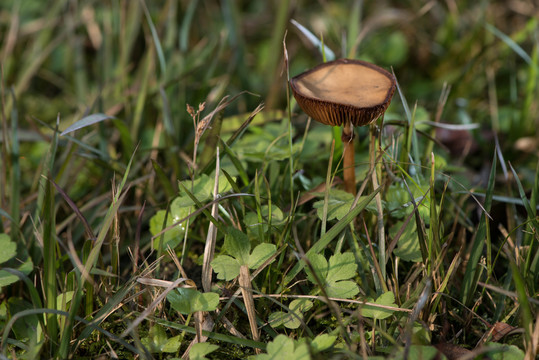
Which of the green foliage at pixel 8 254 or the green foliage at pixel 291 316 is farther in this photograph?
the green foliage at pixel 8 254

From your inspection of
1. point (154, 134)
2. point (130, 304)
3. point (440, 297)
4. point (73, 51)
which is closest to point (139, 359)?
point (130, 304)

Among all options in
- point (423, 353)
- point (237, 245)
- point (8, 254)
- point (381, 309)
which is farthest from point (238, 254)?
point (8, 254)

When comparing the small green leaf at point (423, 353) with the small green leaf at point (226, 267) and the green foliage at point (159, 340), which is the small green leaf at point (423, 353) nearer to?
the small green leaf at point (226, 267)

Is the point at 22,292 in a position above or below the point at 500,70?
below

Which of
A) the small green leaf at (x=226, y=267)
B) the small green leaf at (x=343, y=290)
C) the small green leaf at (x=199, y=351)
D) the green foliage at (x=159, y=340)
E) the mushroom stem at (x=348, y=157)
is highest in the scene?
the mushroom stem at (x=348, y=157)

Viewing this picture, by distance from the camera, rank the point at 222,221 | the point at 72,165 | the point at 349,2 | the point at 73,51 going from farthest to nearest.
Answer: the point at 349,2
the point at 73,51
the point at 72,165
the point at 222,221

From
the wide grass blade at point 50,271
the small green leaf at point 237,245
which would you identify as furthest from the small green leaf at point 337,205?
the wide grass blade at point 50,271

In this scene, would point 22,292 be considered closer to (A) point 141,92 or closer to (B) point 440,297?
(A) point 141,92

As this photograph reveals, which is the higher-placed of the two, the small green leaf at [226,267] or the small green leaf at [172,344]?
the small green leaf at [226,267]
